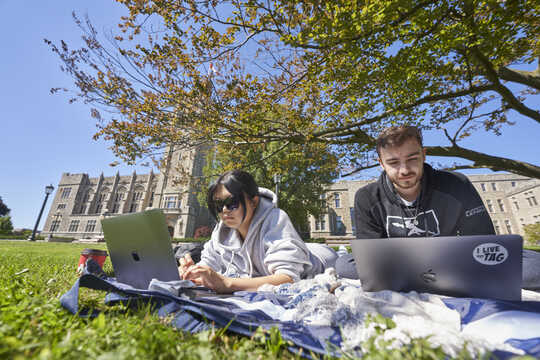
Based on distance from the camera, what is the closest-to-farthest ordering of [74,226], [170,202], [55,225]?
[170,202] → [74,226] → [55,225]

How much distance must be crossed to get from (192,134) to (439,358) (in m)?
5.37

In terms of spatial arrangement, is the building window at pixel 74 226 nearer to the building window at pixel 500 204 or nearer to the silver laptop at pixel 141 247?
the silver laptop at pixel 141 247

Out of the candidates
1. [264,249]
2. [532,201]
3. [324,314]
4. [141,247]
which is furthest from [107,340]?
[532,201]

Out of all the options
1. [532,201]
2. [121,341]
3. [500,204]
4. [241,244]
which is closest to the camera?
[121,341]

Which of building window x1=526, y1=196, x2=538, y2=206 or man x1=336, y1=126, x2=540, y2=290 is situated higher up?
building window x1=526, y1=196, x2=538, y2=206

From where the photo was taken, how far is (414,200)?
2.20m

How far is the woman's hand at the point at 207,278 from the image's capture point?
1543 mm

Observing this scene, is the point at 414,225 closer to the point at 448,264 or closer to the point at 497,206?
the point at 448,264

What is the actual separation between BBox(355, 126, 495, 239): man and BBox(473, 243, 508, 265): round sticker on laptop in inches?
34.9

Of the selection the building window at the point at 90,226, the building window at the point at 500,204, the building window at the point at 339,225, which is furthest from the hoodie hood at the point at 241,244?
the building window at the point at 500,204

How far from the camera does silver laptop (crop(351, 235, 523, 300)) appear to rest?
3.55ft

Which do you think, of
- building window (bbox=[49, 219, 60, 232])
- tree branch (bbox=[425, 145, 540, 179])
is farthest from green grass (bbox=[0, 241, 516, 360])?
building window (bbox=[49, 219, 60, 232])

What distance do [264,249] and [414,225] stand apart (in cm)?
146

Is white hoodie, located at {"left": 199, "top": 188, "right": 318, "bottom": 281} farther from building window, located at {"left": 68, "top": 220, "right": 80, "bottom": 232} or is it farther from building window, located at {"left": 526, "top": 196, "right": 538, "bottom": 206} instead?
building window, located at {"left": 68, "top": 220, "right": 80, "bottom": 232}
